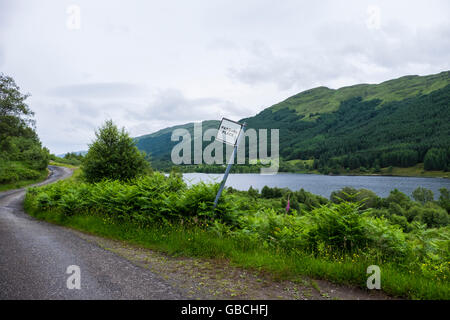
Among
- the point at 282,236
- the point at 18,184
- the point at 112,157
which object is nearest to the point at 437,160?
the point at 112,157

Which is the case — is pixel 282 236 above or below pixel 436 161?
below

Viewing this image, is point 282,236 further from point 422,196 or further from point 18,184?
point 422,196

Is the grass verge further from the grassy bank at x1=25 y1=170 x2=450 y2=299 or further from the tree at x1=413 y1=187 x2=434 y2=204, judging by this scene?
the tree at x1=413 y1=187 x2=434 y2=204

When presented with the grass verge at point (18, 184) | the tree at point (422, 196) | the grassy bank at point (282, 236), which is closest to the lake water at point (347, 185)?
the tree at point (422, 196)

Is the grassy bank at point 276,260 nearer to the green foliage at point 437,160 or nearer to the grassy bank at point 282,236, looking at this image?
the grassy bank at point 282,236

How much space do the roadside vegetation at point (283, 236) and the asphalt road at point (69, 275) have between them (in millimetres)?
1642

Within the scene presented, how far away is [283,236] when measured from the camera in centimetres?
771

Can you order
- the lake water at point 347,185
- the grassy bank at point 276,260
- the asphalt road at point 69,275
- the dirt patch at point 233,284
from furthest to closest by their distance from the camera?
the lake water at point 347,185 < the grassy bank at point 276,260 < the dirt patch at point 233,284 < the asphalt road at point 69,275

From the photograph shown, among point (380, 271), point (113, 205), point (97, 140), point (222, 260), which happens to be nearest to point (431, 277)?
point (380, 271)

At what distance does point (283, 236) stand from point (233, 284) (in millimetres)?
2723

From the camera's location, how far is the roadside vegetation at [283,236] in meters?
5.75

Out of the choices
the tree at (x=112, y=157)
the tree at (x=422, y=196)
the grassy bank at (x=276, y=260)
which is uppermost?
the tree at (x=112, y=157)

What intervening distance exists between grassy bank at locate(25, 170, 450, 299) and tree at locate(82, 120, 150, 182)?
9.08m
